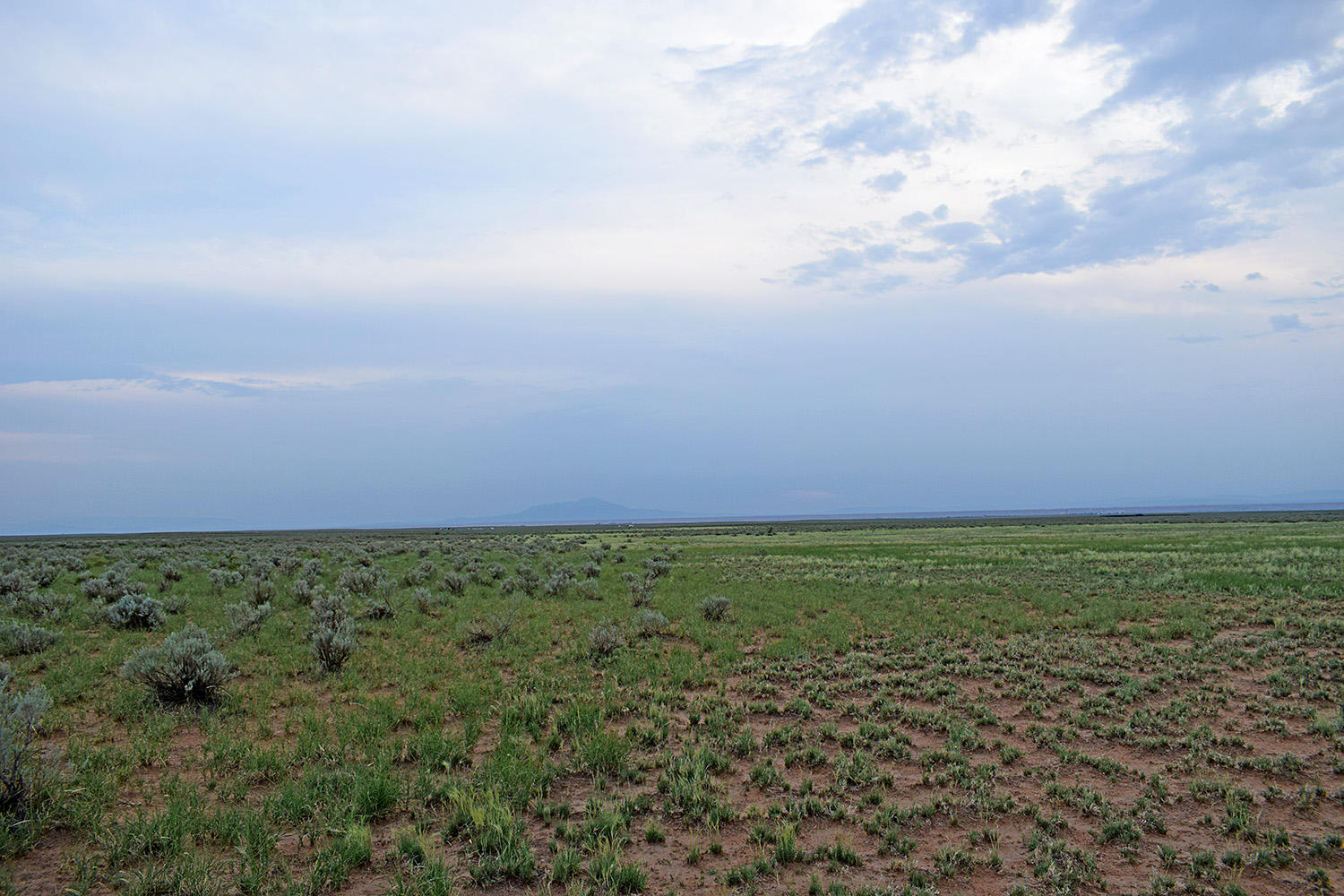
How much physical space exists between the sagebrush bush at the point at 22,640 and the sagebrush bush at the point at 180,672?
5149 millimetres

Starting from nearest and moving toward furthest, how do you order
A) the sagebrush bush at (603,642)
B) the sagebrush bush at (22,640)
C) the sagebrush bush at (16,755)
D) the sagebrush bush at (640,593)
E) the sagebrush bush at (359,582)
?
the sagebrush bush at (16,755) → the sagebrush bush at (22,640) → the sagebrush bush at (603,642) → the sagebrush bush at (640,593) → the sagebrush bush at (359,582)

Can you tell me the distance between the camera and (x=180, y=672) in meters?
9.87

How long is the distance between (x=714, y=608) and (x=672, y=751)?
32.7 feet

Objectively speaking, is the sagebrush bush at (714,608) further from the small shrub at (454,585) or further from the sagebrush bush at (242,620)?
the sagebrush bush at (242,620)

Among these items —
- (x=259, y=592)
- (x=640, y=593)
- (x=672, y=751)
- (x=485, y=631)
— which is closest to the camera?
(x=672, y=751)

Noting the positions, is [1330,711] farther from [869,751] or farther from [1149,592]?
[1149,592]

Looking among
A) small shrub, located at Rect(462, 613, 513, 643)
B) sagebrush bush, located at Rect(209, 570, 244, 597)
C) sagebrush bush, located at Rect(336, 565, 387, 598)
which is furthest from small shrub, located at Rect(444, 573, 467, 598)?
small shrub, located at Rect(462, 613, 513, 643)

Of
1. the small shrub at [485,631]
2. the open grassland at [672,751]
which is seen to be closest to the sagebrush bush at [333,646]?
the open grassland at [672,751]

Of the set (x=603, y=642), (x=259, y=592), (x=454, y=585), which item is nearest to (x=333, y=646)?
(x=603, y=642)

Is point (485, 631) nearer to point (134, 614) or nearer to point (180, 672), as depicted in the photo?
point (180, 672)

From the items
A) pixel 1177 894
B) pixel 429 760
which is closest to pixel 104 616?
pixel 429 760

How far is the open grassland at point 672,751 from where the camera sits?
571 centimetres

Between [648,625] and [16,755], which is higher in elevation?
[16,755]

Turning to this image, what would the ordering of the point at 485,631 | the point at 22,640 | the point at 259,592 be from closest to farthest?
the point at 22,640, the point at 485,631, the point at 259,592
